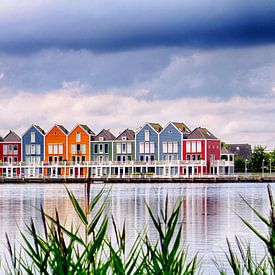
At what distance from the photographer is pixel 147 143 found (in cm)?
11488

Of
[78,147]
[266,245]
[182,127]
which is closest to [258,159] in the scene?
[182,127]

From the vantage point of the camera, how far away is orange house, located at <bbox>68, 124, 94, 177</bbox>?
387 feet

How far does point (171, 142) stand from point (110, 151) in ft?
32.7

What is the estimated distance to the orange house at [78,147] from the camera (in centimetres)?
11794

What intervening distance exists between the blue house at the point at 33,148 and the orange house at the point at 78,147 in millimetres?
4453

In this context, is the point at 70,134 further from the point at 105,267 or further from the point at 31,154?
the point at 105,267

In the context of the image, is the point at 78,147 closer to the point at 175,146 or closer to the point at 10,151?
the point at 10,151

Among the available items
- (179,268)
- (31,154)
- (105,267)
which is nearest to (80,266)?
(105,267)

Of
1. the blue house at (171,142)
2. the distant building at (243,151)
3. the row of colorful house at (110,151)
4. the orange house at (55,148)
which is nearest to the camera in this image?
the row of colorful house at (110,151)

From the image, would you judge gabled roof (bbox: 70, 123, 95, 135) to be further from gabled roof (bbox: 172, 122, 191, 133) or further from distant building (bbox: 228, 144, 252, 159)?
distant building (bbox: 228, 144, 252, 159)

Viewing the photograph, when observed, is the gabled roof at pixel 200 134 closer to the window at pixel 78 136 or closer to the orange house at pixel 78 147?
the orange house at pixel 78 147

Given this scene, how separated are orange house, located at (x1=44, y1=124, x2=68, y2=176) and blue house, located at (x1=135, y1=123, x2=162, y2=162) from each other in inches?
444

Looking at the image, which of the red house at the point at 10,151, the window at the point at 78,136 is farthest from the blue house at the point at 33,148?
the window at the point at 78,136

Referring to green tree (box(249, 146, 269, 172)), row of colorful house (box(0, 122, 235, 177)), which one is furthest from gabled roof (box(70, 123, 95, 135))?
green tree (box(249, 146, 269, 172))
